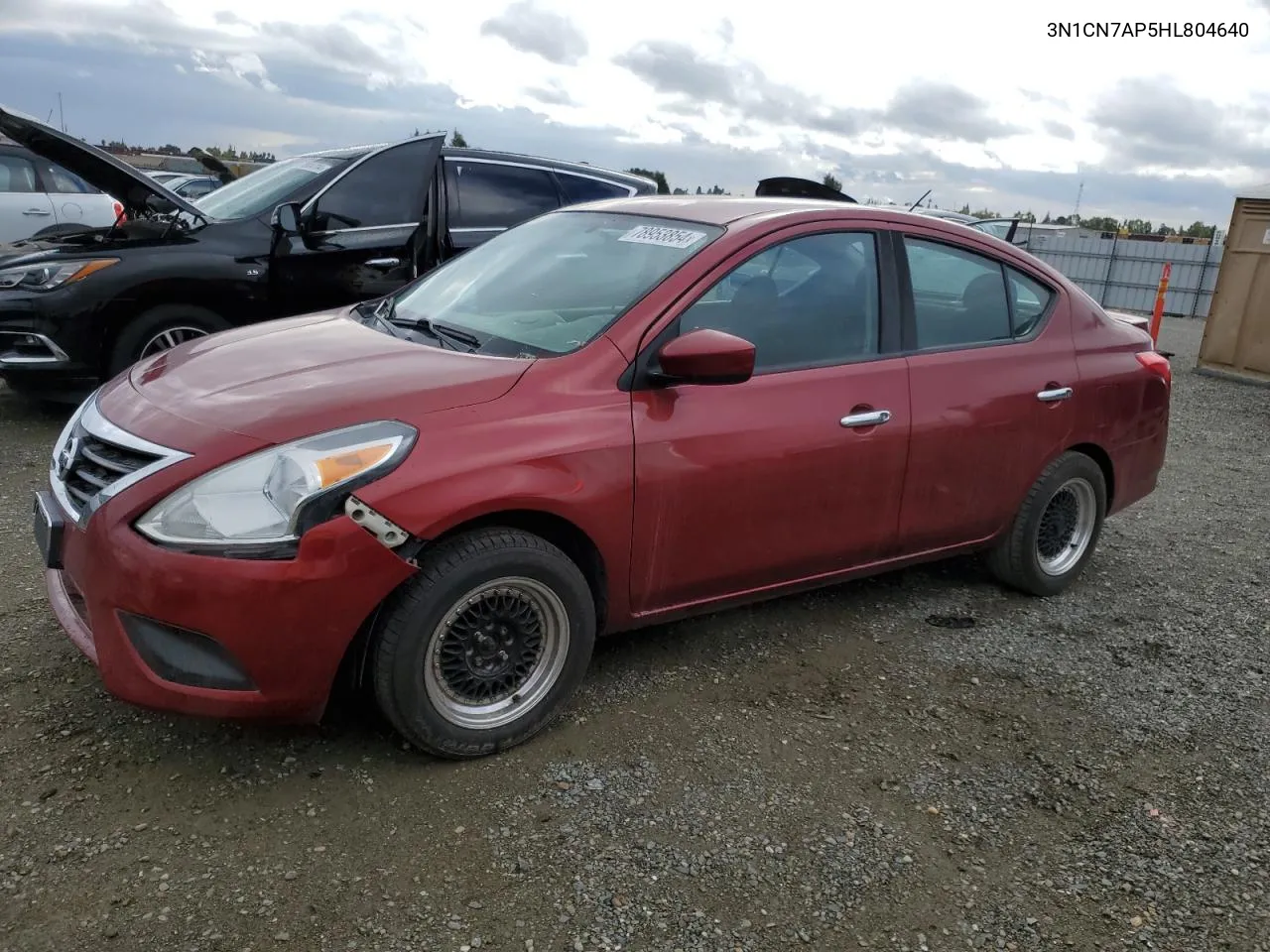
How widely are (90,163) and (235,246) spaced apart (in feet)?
2.96

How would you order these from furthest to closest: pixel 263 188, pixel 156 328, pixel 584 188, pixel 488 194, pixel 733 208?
pixel 584 188 → pixel 263 188 → pixel 488 194 → pixel 156 328 → pixel 733 208

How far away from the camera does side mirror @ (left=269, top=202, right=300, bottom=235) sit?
19.8 feet

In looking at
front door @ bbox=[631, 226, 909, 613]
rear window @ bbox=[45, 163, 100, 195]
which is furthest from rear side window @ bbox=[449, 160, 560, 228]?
rear window @ bbox=[45, 163, 100, 195]

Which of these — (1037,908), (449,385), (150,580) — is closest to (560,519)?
(449,385)

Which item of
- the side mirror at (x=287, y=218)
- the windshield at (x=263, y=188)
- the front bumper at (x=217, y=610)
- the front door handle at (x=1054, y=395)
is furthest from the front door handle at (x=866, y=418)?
the windshield at (x=263, y=188)

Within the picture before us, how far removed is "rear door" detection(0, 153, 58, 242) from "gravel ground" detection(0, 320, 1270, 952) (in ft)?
26.1

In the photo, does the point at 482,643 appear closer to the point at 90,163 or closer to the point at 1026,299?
the point at 1026,299

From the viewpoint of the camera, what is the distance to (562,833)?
8.73 ft

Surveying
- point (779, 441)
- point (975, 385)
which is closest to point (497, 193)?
point (975, 385)

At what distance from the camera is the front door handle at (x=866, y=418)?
3.51 m

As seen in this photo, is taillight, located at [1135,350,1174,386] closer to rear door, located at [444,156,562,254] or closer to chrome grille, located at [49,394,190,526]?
rear door, located at [444,156,562,254]

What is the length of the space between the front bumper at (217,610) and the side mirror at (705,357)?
1.01 meters

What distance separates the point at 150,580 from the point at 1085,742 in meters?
2.93

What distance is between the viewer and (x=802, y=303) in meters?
3.56
